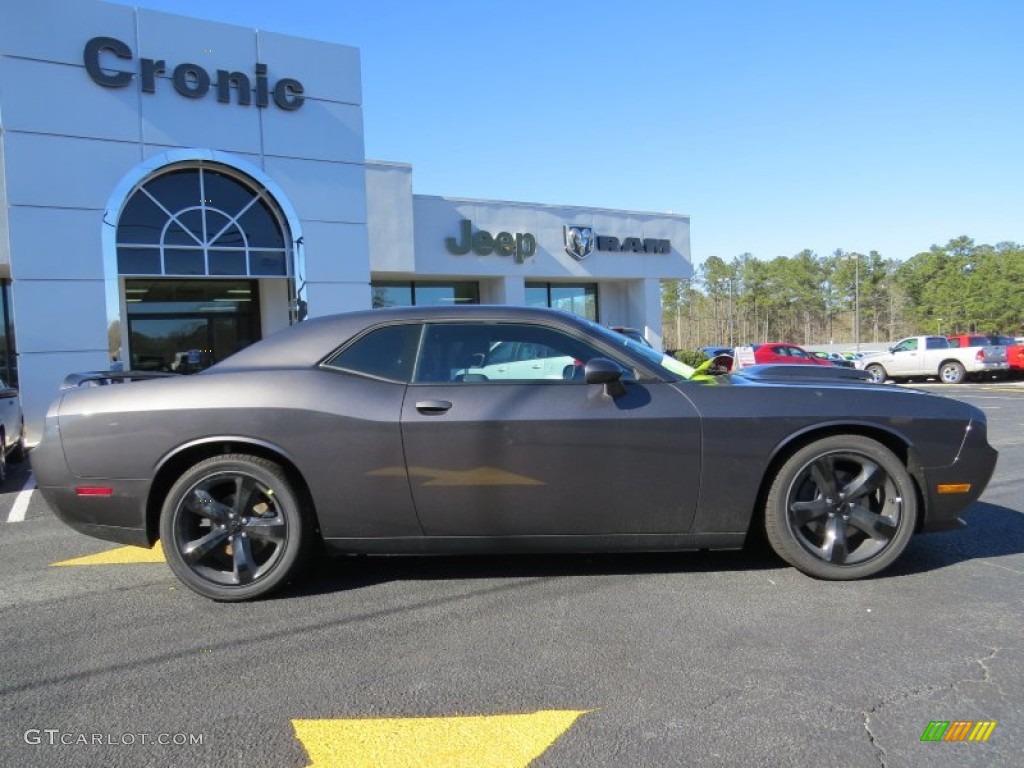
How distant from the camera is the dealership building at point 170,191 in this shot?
39.9 feet

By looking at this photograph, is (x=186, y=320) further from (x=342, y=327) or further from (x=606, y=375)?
(x=606, y=375)

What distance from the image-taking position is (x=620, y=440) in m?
3.61

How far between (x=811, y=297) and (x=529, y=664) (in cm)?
8375

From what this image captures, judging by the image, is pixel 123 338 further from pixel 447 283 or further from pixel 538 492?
pixel 538 492

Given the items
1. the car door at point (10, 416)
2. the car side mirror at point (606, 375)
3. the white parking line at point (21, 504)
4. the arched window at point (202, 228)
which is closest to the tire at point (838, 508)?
the car side mirror at point (606, 375)

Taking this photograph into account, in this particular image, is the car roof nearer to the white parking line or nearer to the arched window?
the white parking line

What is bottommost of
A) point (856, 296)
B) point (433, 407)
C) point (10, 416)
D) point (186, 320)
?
point (10, 416)

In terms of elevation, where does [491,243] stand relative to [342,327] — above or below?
above

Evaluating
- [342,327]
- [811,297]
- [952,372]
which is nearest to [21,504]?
[342,327]

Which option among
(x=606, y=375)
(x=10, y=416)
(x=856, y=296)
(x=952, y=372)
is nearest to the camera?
(x=606, y=375)

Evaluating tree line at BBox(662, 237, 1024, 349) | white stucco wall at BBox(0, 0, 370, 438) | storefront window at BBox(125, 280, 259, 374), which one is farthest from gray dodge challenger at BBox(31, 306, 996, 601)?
tree line at BBox(662, 237, 1024, 349)

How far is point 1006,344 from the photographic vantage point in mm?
23109

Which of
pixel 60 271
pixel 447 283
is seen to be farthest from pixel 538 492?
pixel 447 283

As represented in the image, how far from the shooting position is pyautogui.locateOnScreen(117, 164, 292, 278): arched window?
42.9ft
